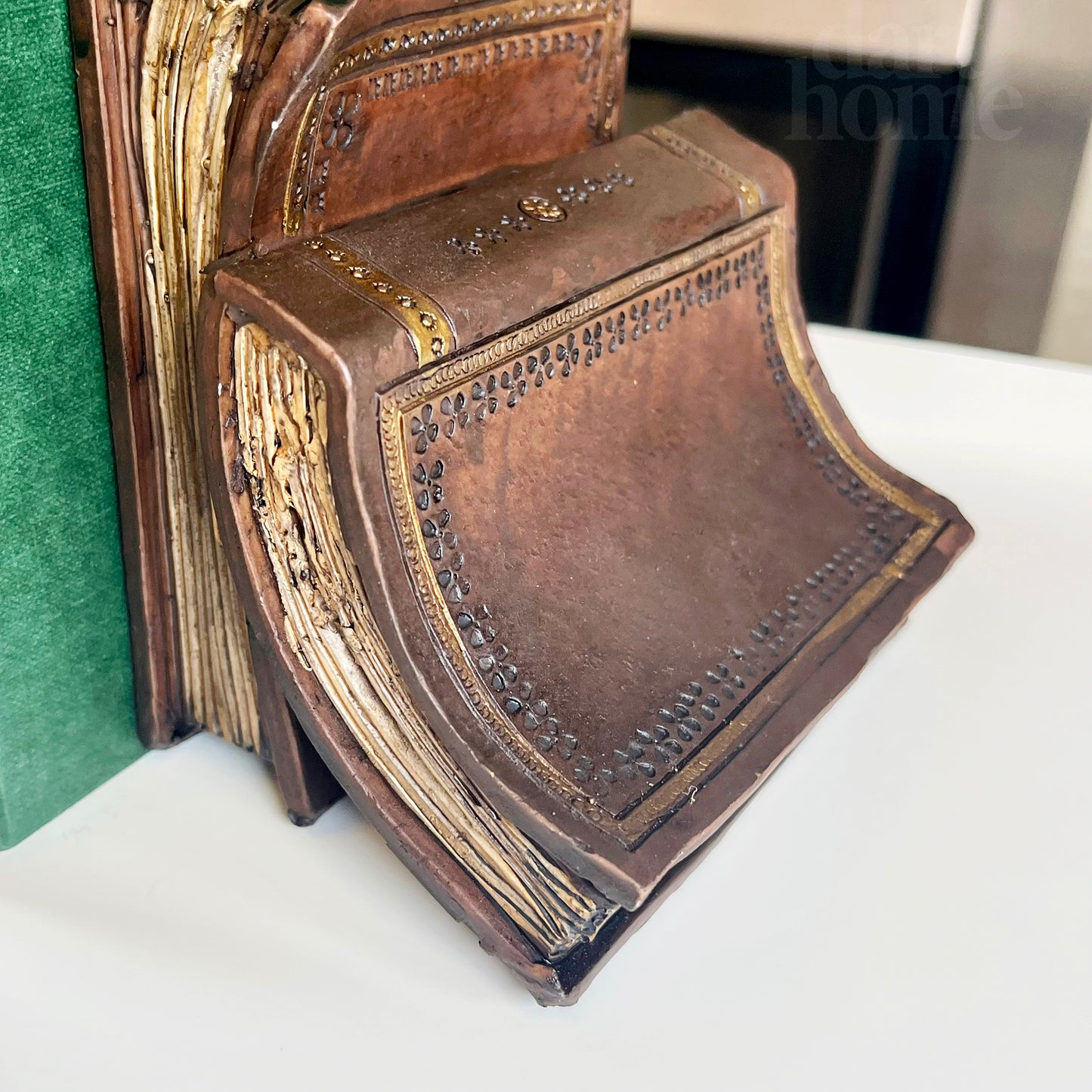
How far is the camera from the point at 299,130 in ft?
3.03

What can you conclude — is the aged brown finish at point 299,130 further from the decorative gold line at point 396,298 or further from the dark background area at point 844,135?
the dark background area at point 844,135

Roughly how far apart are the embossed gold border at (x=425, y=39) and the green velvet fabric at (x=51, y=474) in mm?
166

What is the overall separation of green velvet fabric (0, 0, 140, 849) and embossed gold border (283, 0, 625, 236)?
166mm

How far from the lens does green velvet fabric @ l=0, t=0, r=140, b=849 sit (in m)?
0.88

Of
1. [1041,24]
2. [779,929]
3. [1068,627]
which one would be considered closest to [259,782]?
[779,929]

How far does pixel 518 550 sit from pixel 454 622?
10cm

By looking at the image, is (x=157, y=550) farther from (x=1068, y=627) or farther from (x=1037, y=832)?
(x=1068, y=627)

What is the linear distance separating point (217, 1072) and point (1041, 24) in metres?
2.13

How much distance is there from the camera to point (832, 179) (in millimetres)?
2285

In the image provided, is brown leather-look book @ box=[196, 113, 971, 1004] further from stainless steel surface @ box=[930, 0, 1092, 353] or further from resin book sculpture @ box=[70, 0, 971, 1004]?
stainless steel surface @ box=[930, 0, 1092, 353]

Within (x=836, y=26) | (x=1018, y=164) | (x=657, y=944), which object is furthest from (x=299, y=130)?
(x=1018, y=164)

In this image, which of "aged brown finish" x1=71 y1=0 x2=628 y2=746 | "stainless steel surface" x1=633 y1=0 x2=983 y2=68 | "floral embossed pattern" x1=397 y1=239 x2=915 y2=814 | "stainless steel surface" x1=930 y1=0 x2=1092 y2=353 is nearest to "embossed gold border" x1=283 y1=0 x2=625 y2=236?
"aged brown finish" x1=71 y1=0 x2=628 y2=746

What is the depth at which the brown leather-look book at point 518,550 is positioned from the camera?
2.93 ft

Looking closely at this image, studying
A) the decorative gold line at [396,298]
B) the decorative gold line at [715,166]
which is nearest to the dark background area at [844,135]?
the decorative gold line at [715,166]
